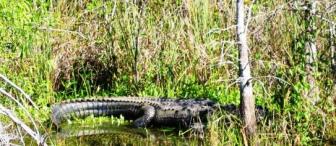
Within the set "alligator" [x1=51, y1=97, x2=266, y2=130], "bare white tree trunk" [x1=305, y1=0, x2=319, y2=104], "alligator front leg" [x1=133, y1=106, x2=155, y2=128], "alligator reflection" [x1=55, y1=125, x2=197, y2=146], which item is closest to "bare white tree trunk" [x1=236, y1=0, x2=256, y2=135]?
"bare white tree trunk" [x1=305, y1=0, x2=319, y2=104]

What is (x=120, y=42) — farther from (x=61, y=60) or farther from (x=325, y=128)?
(x=325, y=128)

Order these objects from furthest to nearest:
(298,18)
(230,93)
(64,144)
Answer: (230,93)
(298,18)
(64,144)

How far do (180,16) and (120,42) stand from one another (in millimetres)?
813

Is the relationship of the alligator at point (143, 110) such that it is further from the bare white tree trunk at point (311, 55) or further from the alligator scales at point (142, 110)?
the bare white tree trunk at point (311, 55)

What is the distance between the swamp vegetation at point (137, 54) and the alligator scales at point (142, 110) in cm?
14

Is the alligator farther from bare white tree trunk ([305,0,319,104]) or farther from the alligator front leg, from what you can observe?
bare white tree trunk ([305,0,319,104])

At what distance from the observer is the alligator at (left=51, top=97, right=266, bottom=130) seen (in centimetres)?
789

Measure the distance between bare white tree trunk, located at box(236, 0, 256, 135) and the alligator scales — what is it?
1382 millimetres

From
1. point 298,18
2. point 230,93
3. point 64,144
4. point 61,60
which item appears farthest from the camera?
point 61,60

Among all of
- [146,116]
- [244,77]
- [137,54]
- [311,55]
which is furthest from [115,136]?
[311,55]

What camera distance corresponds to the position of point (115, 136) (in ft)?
24.5

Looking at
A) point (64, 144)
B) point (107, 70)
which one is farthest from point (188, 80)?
point (64, 144)

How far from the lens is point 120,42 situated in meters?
9.09

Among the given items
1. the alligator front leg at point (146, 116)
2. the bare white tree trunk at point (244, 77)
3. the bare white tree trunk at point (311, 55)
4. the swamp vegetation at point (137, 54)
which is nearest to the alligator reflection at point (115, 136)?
the swamp vegetation at point (137, 54)
